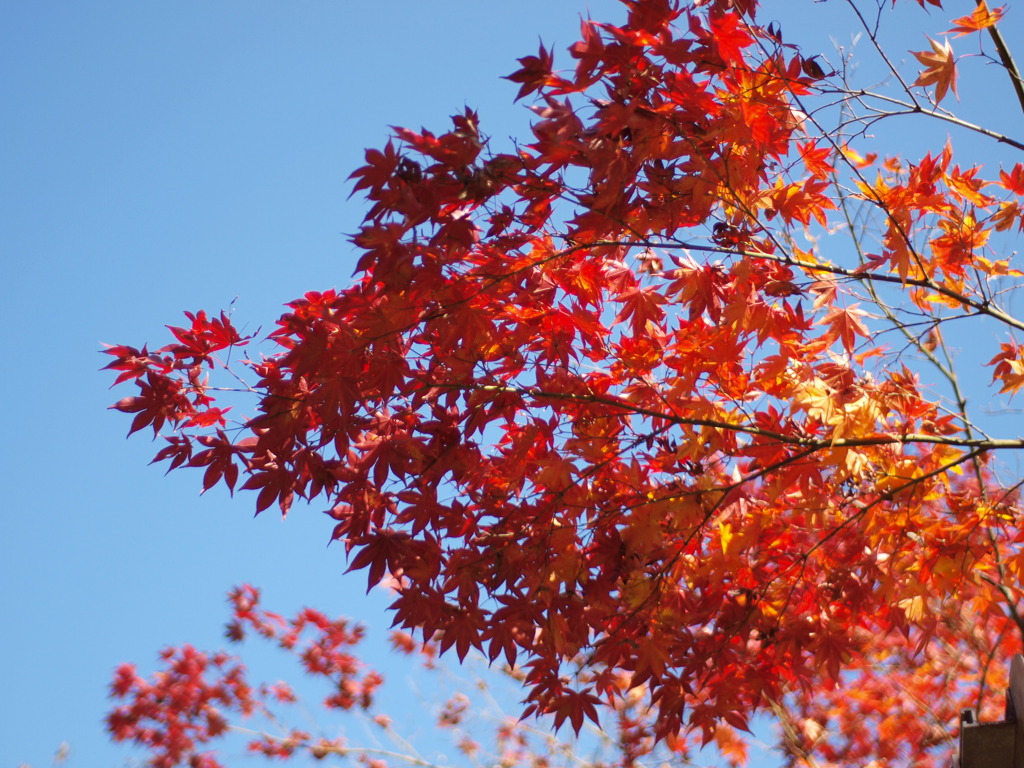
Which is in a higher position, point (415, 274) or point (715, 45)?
point (715, 45)

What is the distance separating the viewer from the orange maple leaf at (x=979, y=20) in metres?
3.04

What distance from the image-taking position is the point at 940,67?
3170 millimetres

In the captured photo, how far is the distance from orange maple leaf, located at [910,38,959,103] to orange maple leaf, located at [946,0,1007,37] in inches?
2.7

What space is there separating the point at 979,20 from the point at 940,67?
0.18 metres

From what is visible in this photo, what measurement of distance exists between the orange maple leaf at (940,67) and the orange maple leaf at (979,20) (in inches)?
2.7

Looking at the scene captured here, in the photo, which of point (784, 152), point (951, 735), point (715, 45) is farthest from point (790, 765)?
point (715, 45)

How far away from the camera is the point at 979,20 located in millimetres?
3061

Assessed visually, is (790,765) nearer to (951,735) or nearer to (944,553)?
(951,735)

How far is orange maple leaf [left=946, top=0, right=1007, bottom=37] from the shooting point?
9.96 feet

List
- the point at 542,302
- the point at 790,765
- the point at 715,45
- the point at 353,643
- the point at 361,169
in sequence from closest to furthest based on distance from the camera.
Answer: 1. the point at 361,169
2. the point at 715,45
3. the point at 542,302
4. the point at 790,765
5. the point at 353,643

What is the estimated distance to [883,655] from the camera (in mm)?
7453

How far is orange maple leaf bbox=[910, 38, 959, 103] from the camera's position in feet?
10.4

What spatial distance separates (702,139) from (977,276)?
116cm

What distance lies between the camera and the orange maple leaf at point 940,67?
3164 mm
